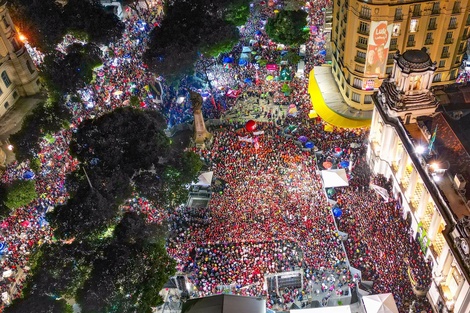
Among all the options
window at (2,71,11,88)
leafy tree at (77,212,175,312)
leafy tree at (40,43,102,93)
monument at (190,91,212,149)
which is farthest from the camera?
window at (2,71,11,88)

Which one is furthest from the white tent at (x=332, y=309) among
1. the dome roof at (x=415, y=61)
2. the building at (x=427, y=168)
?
the dome roof at (x=415, y=61)

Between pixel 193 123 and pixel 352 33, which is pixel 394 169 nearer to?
pixel 352 33

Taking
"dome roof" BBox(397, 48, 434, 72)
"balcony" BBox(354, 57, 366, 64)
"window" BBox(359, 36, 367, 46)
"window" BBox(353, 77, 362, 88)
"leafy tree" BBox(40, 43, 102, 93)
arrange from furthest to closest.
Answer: "window" BBox(353, 77, 362, 88), "balcony" BBox(354, 57, 366, 64), "window" BBox(359, 36, 367, 46), "leafy tree" BBox(40, 43, 102, 93), "dome roof" BBox(397, 48, 434, 72)

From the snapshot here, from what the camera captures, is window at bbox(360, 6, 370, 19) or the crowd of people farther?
window at bbox(360, 6, 370, 19)

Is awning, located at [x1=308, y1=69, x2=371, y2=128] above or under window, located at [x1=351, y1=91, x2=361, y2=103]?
under

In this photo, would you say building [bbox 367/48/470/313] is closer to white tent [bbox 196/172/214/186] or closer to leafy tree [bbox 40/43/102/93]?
white tent [bbox 196/172/214/186]

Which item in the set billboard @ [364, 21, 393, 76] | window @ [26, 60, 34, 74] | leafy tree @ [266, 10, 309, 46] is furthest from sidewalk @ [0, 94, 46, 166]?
billboard @ [364, 21, 393, 76]

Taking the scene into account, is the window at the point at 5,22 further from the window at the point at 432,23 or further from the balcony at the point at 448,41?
the balcony at the point at 448,41

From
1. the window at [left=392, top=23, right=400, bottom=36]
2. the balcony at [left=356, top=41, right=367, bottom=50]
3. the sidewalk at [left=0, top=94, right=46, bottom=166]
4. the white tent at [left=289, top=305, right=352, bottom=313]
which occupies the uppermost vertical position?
the window at [left=392, top=23, right=400, bottom=36]
